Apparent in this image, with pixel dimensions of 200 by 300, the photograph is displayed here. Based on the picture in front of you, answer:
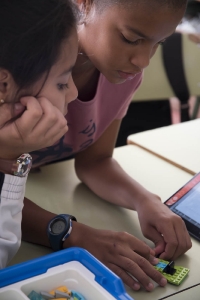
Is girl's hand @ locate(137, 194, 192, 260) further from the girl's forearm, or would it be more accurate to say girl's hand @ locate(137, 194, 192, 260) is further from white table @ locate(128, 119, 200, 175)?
white table @ locate(128, 119, 200, 175)

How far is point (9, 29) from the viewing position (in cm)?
77

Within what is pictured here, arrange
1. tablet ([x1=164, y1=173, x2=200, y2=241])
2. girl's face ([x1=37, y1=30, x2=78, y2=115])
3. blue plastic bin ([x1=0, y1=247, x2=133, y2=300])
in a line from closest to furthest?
Result: blue plastic bin ([x1=0, y1=247, x2=133, y2=300]), girl's face ([x1=37, y1=30, x2=78, y2=115]), tablet ([x1=164, y1=173, x2=200, y2=241])

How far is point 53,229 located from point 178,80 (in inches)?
58.9

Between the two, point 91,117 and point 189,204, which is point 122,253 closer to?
point 189,204

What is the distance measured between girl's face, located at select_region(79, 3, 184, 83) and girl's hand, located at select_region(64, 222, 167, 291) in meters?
0.34

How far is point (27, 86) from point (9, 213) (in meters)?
0.22

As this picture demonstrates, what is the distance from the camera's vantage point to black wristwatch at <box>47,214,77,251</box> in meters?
0.97

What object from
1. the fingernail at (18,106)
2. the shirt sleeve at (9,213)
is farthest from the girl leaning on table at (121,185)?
the fingernail at (18,106)

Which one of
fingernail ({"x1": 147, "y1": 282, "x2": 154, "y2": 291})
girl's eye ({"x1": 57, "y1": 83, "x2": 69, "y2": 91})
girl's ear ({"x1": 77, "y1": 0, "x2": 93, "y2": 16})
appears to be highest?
girl's ear ({"x1": 77, "y1": 0, "x2": 93, "y2": 16})

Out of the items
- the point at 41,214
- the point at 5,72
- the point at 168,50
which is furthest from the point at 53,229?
the point at 168,50

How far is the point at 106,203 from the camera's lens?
46.4 inches

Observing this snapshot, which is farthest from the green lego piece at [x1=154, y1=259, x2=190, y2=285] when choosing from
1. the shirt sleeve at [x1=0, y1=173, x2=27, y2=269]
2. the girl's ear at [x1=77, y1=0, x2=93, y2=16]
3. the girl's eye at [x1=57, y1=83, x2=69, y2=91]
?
the girl's ear at [x1=77, y1=0, x2=93, y2=16]

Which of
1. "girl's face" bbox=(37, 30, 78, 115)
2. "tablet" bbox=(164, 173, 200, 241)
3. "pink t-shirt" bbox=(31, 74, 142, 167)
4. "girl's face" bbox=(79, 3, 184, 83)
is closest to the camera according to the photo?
"girl's face" bbox=(37, 30, 78, 115)

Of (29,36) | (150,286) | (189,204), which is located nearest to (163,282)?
(150,286)
